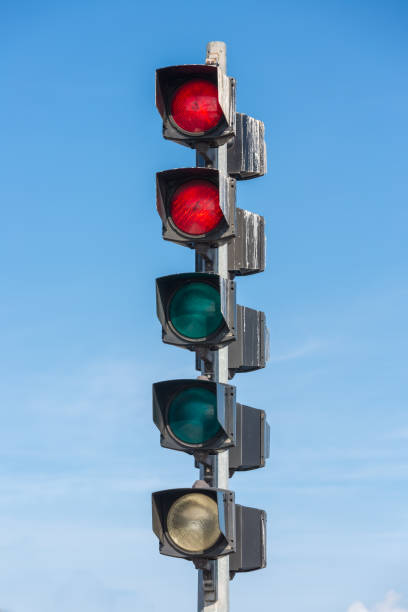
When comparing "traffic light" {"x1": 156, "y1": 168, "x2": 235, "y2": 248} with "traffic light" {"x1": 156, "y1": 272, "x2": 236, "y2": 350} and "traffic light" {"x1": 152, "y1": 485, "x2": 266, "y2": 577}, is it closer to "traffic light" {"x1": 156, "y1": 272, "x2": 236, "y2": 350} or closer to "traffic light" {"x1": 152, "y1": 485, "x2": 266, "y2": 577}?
"traffic light" {"x1": 156, "y1": 272, "x2": 236, "y2": 350}

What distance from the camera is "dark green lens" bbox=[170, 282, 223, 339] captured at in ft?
21.2

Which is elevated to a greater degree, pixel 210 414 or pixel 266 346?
pixel 266 346

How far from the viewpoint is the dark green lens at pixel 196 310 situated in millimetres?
6473

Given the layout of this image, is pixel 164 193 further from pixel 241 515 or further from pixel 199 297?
pixel 241 515

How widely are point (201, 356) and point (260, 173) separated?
1.65 meters

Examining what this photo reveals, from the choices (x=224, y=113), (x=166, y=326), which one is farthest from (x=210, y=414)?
(x=224, y=113)

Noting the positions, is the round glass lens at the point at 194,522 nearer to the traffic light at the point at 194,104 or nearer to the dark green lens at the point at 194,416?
the dark green lens at the point at 194,416

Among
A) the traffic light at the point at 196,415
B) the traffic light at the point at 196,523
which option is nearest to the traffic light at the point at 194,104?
the traffic light at the point at 196,415

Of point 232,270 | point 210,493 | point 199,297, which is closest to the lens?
point 210,493

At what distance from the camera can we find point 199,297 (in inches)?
257

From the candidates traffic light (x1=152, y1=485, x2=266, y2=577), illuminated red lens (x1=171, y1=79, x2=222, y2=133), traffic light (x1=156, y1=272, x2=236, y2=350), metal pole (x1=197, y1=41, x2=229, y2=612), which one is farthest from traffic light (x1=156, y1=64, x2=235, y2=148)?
traffic light (x1=152, y1=485, x2=266, y2=577)

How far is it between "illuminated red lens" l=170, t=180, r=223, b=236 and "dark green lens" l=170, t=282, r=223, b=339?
0.41 meters

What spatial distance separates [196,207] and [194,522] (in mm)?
2078

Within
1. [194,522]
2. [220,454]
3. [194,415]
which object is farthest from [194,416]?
[194,522]
